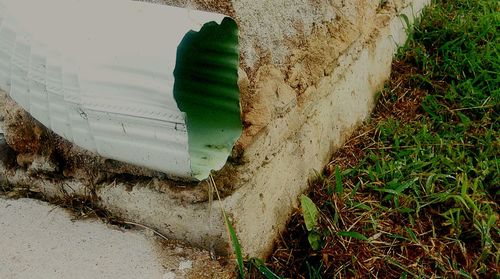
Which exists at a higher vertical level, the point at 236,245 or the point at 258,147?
the point at 258,147

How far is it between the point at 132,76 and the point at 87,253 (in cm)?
53

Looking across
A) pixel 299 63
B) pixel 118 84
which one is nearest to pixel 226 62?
pixel 118 84

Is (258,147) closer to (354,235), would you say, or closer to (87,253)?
(354,235)

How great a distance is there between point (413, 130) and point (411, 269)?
0.68 m

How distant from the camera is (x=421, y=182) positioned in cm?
189

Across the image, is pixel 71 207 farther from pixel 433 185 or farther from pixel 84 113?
pixel 433 185

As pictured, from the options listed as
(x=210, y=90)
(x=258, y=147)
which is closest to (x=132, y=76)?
(x=210, y=90)

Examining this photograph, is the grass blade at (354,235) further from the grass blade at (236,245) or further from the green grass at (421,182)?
the grass blade at (236,245)

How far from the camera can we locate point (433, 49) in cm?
262

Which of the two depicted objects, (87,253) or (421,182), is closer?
(87,253)

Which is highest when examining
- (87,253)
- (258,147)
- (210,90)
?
(210,90)

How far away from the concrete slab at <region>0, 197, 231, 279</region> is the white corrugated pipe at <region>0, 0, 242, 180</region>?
25 centimetres

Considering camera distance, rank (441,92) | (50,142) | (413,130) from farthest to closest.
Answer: (441,92) → (413,130) → (50,142)

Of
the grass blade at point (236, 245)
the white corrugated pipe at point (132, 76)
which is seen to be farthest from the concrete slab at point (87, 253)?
the white corrugated pipe at point (132, 76)
